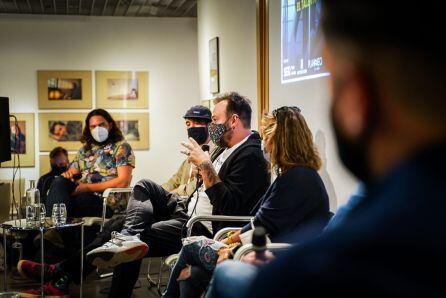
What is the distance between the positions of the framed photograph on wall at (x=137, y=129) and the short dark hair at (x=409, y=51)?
752 cm

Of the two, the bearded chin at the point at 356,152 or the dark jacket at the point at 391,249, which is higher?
the bearded chin at the point at 356,152

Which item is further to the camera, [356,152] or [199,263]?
[199,263]

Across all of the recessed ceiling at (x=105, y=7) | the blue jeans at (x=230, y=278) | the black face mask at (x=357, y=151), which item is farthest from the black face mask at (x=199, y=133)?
the black face mask at (x=357, y=151)

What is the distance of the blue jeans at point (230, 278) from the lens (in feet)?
4.59

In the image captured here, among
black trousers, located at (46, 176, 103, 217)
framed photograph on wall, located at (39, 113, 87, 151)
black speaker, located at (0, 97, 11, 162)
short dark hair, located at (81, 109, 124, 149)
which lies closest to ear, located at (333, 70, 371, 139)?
black trousers, located at (46, 176, 103, 217)

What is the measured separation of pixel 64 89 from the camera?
779cm

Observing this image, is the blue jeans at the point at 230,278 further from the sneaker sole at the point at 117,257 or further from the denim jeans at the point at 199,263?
the sneaker sole at the point at 117,257

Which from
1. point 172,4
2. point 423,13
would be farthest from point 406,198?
point 172,4

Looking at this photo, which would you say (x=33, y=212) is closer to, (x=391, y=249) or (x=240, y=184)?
(x=240, y=184)

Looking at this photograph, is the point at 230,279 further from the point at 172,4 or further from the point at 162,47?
the point at 162,47

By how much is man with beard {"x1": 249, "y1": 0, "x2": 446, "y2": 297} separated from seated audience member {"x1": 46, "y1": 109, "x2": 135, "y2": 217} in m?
4.39

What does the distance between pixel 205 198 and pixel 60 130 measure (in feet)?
15.3

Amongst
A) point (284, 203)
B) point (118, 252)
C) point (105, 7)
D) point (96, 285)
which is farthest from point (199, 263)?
point (105, 7)

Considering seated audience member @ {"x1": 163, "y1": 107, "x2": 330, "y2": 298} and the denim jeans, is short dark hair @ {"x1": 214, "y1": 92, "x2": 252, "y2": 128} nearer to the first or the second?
seated audience member @ {"x1": 163, "y1": 107, "x2": 330, "y2": 298}
